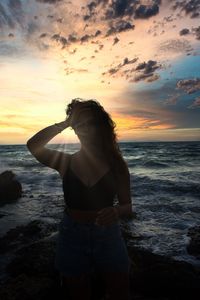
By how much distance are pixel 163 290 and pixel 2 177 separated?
12.2 meters

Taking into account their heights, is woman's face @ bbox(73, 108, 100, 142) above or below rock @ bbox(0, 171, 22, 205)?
above

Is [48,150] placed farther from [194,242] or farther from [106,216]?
[194,242]

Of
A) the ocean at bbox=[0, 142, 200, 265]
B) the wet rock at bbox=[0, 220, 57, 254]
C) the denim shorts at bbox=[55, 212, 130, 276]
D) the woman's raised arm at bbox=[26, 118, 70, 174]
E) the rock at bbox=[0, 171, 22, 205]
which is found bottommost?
the ocean at bbox=[0, 142, 200, 265]

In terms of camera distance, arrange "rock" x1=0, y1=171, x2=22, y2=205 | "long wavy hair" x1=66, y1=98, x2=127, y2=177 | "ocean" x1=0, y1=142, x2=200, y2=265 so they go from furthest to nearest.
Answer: "rock" x1=0, y1=171, x2=22, y2=205
"ocean" x1=0, y1=142, x2=200, y2=265
"long wavy hair" x1=66, y1=98, x2=127, y2=177

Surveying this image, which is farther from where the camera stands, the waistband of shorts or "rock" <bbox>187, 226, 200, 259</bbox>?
"rock" <bbox>187, 226, 200, 259</bbox>

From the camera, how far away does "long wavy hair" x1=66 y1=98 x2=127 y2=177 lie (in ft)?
9.69

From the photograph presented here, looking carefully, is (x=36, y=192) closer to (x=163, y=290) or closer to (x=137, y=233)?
(x=137, y=233)

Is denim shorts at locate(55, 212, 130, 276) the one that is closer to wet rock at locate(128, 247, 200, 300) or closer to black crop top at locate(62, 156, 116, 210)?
black crop top at locate(62, 156, 116, 210)

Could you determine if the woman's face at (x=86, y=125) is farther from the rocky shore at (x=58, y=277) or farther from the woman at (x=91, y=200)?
the rocky shore at (x=58, y=277)

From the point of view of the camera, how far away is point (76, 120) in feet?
9.83

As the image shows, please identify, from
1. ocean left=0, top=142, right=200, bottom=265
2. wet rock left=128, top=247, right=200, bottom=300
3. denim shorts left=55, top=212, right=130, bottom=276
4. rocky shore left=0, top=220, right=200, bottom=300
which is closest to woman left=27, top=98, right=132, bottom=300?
denim shorts left=55, top=212, right=130, bottom=276

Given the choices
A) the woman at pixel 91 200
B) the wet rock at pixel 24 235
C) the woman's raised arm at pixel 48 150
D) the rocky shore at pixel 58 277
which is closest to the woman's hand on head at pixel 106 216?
the woman at pixel 91 200

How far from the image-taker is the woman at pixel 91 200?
2799 millimetres

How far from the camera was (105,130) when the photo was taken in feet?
9.87
